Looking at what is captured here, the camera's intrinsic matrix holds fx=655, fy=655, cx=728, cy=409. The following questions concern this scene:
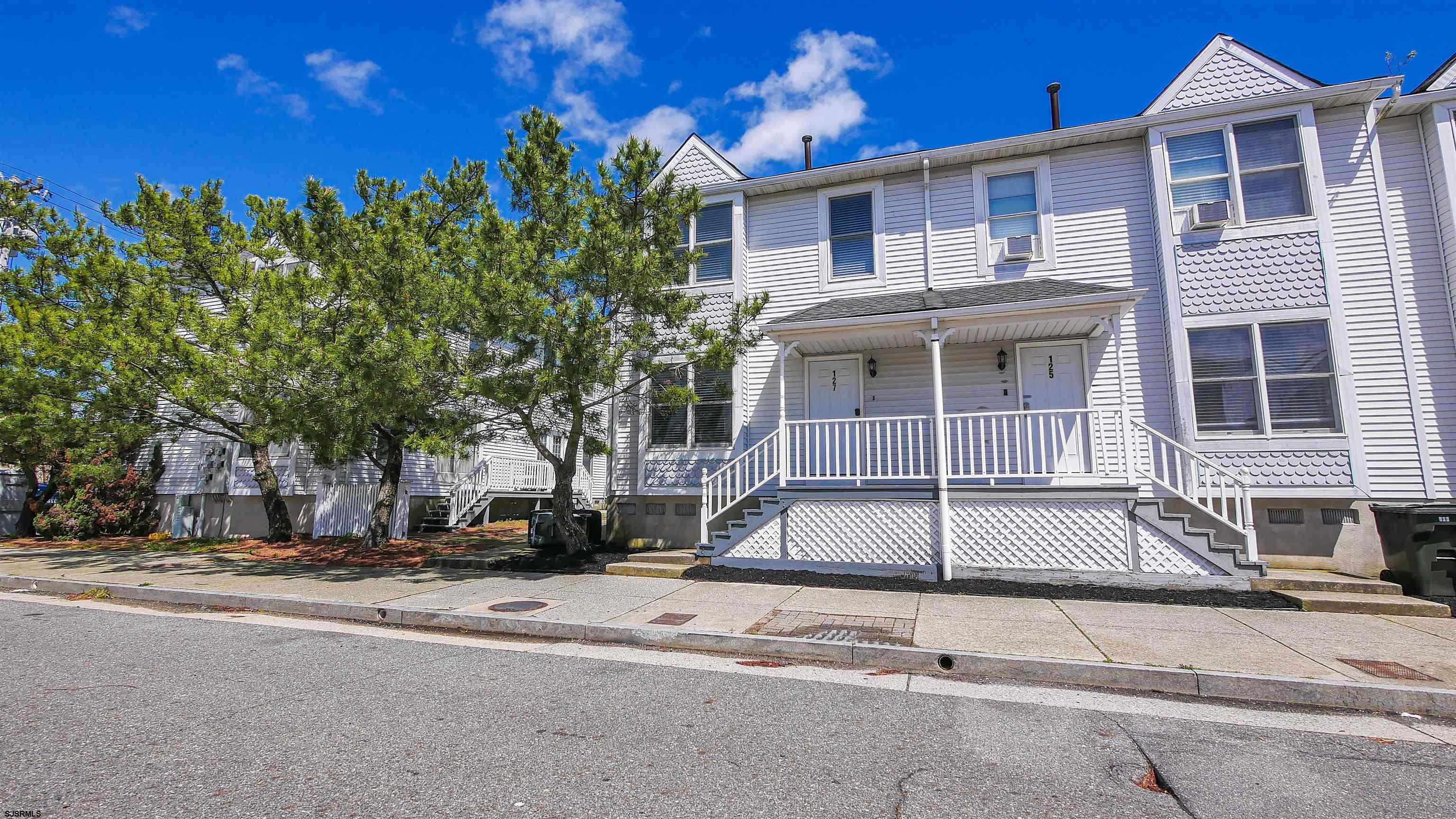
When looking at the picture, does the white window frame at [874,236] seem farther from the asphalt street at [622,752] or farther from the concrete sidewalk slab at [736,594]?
the asphalt street at [622,752]

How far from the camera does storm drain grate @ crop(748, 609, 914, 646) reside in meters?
5.71

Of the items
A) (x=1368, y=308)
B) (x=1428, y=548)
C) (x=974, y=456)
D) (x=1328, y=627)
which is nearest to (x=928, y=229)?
(x=974, y=456)

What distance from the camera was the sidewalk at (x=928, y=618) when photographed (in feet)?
17.0

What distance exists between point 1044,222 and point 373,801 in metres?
11.8

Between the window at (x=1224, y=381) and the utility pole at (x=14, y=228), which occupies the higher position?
the utility pole at (x=14, y=228)

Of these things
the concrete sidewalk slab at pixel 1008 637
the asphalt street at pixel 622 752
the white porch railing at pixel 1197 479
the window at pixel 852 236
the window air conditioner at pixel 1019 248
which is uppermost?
the window at pixel 852 236

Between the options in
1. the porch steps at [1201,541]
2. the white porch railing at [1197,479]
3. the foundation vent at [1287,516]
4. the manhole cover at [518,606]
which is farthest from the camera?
the foundation vent at [1287,516]

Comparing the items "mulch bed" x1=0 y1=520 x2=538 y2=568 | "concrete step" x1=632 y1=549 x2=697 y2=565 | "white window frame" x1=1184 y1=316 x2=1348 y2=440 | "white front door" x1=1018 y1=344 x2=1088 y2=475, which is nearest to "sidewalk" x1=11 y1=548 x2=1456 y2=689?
"concrete step" x1=632 y1=549 x2=697 y2=565

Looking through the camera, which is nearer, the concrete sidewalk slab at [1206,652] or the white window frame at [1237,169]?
the concrete sidewalk slab at [1206,652]

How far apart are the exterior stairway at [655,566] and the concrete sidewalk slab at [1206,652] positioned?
5.32 m

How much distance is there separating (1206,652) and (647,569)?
666 cm

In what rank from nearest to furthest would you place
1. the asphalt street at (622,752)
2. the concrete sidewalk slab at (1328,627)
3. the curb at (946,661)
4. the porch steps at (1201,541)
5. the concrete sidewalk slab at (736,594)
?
the asphalt street at (622,752), the curb at (946,661), the concrete sidewalk slab at (1328,627), the concrete sidewalk slab at (736,594), the porch steps at (1201,541)

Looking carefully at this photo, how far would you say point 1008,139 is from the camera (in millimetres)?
10977

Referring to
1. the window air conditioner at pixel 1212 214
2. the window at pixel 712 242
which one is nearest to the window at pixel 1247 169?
the window air conditioner at pixel 1212 214
